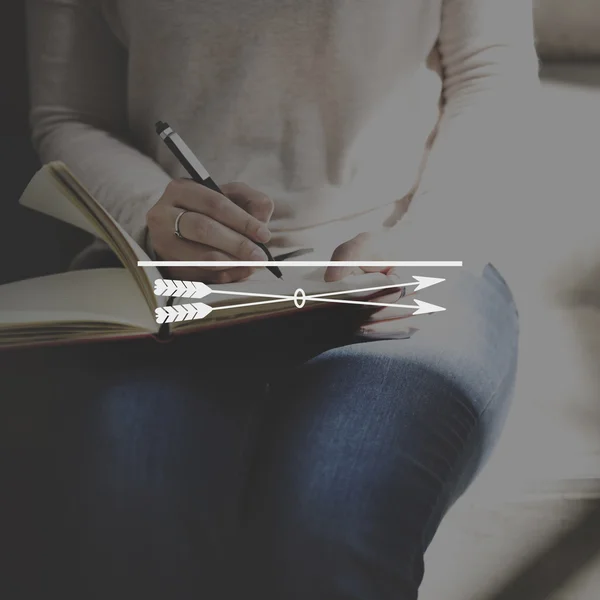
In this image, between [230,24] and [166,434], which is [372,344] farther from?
[230,24]

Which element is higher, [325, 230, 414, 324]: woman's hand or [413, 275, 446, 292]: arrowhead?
[325, 230, 414, 324]: woman's hand

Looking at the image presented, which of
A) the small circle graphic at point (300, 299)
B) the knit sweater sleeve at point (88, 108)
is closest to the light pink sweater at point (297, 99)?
the knit sweater sleeve at point (88, 108)

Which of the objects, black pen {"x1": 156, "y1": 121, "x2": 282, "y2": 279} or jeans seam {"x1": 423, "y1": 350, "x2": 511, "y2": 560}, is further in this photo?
black pen {"x1": 156, "y1": 121, "x2": 282, "y2": 279}

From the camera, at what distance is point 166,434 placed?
1.76ft

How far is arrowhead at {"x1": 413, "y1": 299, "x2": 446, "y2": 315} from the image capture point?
644 mm

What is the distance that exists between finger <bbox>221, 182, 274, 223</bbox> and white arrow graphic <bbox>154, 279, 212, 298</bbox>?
11cm

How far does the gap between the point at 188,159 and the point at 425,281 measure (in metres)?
0.27

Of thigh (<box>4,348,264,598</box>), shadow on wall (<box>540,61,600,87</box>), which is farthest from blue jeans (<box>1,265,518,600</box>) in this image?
shadow on wall (<box>540,61,600,87</box>)

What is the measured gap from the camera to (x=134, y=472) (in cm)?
53

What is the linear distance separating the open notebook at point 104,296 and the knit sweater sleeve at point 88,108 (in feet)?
0.16

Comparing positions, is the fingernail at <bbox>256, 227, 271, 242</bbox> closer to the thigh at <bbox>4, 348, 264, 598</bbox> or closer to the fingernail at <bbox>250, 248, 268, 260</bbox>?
the fingernail at <bbox>250, 248, 268, 260</bbox>

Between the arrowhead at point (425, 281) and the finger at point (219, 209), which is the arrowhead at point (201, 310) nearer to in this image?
the finger at point (219, 209)

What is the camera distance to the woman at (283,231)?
1.73 ft

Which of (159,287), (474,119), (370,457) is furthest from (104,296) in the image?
(474,119)
